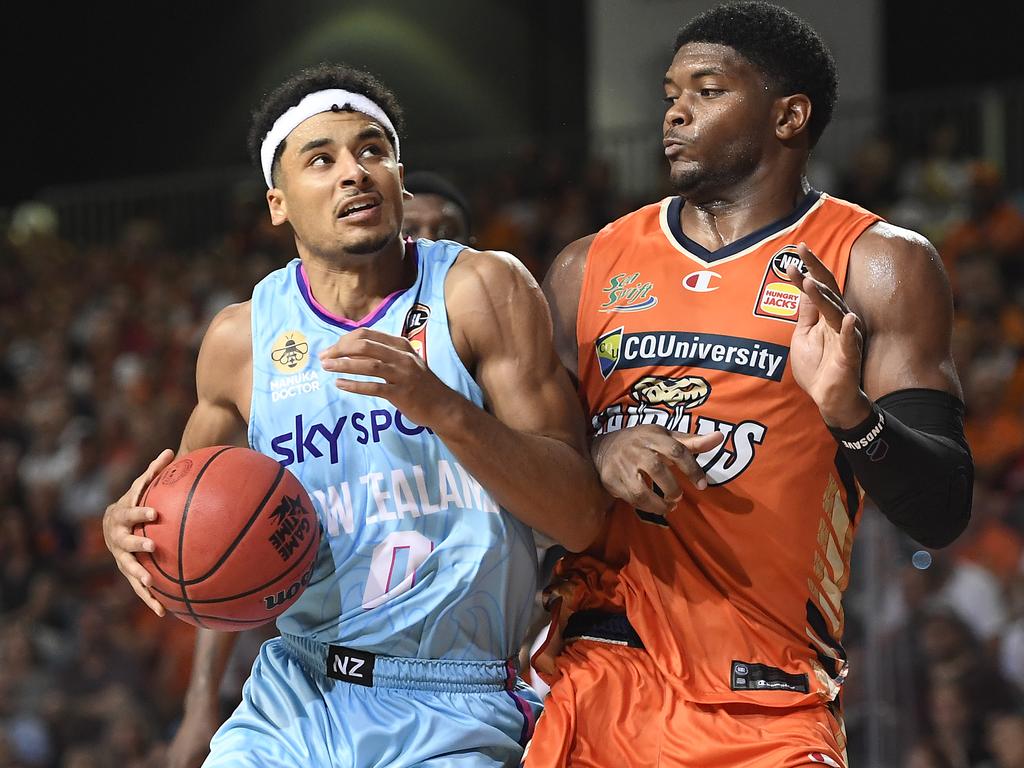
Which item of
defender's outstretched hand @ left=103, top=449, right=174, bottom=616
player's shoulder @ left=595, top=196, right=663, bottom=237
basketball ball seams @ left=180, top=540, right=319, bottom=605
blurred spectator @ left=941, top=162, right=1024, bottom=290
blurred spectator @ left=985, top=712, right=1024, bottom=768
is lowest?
blurred spectator @ left=985, top=712, right=1024, bottom=768

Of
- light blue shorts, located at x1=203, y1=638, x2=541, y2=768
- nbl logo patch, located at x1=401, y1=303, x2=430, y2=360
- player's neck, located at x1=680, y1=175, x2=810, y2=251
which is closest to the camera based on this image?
light blue shorts, located at x1=203, y1=638, x2=541, y2=768

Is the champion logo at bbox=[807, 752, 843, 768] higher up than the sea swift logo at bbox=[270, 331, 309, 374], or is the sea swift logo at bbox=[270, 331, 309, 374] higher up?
the sea swift logo at bbox=[270, 331, 309, 374]

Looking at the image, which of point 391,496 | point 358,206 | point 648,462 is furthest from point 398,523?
point 358,206

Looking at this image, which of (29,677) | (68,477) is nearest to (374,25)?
(68,477)

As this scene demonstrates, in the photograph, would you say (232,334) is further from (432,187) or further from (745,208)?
(432,187)

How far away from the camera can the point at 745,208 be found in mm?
3199

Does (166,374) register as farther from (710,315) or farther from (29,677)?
(710,315)

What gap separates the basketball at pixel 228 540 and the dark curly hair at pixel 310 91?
0.79 m

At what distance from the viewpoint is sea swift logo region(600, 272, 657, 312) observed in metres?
3.17

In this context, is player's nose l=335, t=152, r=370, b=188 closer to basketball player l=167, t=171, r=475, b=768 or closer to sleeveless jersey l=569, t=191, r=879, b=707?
basketball player l=167, t=171, r=475, b=768

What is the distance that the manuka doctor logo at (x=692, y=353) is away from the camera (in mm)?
3012

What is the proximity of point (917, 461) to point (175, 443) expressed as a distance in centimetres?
627

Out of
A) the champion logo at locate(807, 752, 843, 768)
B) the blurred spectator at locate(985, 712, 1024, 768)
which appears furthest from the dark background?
the champion logo at locate(807, 752, 843, 768)

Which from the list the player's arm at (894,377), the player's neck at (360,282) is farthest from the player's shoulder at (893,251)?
the player's neck at (360,282)
